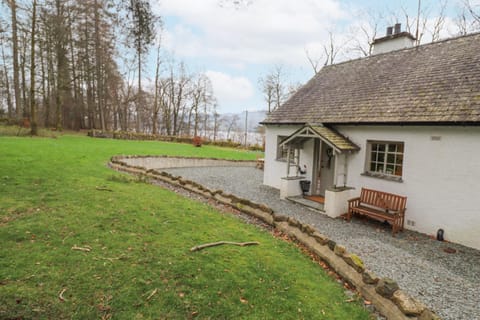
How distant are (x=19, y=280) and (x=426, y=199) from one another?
915cm

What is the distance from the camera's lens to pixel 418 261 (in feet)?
18.4

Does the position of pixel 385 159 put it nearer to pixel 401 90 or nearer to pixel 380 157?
pixel 380 157

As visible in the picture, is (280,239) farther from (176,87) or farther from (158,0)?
(176,87)

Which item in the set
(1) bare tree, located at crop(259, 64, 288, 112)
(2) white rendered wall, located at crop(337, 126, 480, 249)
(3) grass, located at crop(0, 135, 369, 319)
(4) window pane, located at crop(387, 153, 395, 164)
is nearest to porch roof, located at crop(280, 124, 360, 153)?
(4) window pane, located at crop(387, 153, 395, 164)

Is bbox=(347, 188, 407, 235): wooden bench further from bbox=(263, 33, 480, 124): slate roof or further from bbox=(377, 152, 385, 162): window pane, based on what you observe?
bbox=(263, 33, 480, 124): slate roof

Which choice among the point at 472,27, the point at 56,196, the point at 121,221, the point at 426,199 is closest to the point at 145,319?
the point at 121,221

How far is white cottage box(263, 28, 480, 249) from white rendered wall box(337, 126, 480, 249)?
2 centimetres

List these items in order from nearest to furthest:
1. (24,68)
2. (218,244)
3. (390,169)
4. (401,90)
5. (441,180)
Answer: (218,244) < (441,180) < (390,169) < (401,90) < (24,68)

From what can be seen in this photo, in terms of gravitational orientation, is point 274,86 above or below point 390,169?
above

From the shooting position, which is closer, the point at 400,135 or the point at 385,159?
the point at 400,135

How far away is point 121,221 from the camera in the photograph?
542cm

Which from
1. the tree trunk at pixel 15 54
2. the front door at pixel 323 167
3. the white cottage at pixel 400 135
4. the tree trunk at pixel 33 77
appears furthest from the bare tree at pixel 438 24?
the tree trunk at pixel 15 54

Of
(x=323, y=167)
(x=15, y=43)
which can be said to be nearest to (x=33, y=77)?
(x=15, y=43)

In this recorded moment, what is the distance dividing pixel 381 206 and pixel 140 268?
23.9 ft
